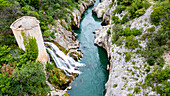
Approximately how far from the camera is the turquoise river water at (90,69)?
51.3 feet

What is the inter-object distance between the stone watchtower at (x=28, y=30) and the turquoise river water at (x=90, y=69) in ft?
21.5

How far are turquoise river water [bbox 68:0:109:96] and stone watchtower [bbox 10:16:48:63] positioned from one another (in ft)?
21.5

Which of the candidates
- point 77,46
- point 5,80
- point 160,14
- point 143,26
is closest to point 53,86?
point 5,80

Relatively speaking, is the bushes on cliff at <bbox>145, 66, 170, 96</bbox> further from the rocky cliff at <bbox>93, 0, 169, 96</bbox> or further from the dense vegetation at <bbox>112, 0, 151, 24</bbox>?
the dense vegetation at <bbox>112, 0, 151, 24</bbox>

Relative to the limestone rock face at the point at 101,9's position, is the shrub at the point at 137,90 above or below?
below

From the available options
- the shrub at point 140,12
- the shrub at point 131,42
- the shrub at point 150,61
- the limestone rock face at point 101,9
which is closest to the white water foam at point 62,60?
the shrub at point 131,42

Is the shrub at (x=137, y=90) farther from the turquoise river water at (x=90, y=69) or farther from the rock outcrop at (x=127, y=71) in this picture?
the turquoise river water at (x=90, y=69)

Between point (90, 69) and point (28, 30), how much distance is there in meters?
11.5

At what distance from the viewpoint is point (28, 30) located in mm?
11250

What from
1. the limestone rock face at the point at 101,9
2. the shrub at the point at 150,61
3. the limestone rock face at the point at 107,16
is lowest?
the shrub at the point at 150,61

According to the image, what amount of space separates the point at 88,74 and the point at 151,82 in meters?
9.50

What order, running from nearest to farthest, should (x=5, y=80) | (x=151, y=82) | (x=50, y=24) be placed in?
(x=5, y=80), (x=151, y=82), (x=50, y=24)

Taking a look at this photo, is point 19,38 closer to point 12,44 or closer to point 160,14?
point 12,44

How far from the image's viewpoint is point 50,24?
2094cm
